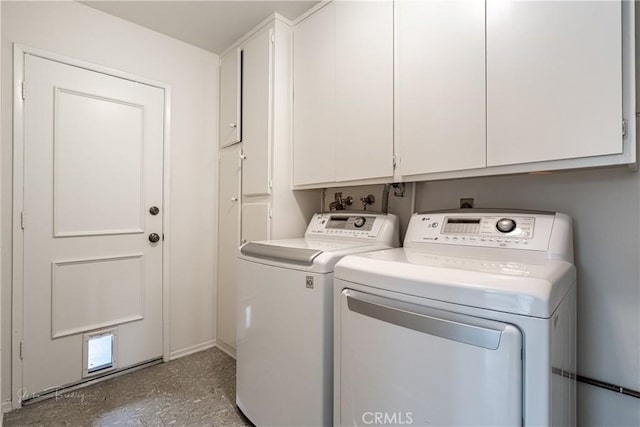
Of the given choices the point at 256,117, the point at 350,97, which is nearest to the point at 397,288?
the point at 350,97

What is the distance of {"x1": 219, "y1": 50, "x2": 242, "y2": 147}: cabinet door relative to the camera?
7.34 feet

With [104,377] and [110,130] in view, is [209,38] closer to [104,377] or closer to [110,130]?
[110,130]

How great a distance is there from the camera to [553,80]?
1.02m

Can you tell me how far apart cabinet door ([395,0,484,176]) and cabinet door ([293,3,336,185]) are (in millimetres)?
443

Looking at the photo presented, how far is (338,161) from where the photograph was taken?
1.71m

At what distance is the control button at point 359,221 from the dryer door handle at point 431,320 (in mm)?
665

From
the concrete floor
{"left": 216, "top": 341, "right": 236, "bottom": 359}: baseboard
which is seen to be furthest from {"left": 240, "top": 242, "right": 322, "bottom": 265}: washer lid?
{"left": 216, "top": 341, "right": 236, "bottom": 359}: baseboard

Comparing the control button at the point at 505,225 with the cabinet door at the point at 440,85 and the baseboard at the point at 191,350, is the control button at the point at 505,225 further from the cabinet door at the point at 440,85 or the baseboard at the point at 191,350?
the baseboard at the point at 191,350

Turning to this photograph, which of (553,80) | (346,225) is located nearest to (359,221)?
(346,225)

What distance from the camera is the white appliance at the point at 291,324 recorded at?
3.88ft

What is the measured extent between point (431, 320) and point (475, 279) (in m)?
0.16

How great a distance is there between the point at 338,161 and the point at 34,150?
1.74 meters

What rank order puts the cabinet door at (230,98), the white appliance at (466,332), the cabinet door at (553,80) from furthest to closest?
the cabinet door at (230,98), the cabinet door at (553,80), the white appliance at (466,332)

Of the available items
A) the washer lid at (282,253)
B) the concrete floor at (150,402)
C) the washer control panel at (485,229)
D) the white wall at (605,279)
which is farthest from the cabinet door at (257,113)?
the white wall at (605,279)
